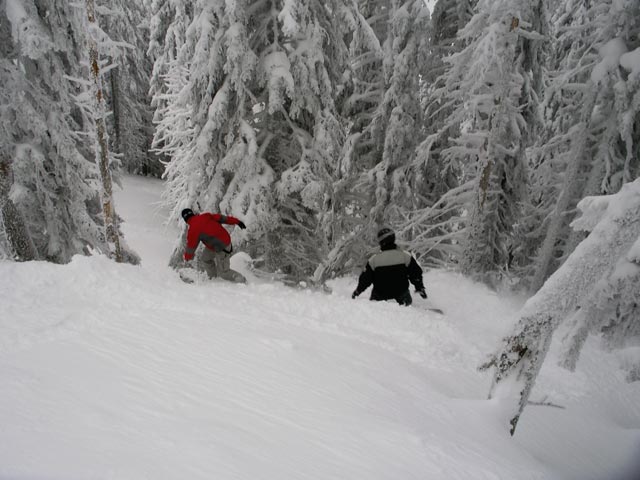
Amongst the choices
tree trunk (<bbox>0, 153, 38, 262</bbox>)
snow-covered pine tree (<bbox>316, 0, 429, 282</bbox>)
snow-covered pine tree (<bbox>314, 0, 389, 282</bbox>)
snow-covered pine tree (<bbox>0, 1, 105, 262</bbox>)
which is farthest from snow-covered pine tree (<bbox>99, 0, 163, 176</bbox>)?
tree trunk (<bbox>0, 153, 38, 262</bbox>)

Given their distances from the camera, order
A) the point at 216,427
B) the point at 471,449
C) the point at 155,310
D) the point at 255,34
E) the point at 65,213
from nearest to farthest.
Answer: the point at 216,427 → the point at 471,449 → the point at 155,310 → the point at 255,34 → the point at 65,213

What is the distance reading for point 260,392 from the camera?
353cm

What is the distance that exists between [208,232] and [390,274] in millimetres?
3735

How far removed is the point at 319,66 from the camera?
8898 millimetres

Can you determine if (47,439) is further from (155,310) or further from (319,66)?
(319,66)

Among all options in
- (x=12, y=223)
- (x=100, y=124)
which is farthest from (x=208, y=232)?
(x=12, y=223)

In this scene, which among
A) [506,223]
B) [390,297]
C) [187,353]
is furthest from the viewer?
[506,223]

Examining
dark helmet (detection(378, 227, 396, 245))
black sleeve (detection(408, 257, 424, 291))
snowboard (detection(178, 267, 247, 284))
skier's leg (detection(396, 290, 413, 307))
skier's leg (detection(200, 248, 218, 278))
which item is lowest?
snowboard (detection(178, 267, 247, 284))

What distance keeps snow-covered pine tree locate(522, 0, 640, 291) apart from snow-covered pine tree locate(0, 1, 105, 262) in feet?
40.1

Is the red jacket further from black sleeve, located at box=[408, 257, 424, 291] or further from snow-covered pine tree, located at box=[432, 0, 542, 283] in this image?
snow-covered pine tree, located at box=[432, 0, 542, 283]

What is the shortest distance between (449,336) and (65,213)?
960 centimetres

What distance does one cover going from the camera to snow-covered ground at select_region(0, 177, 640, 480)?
2.56 meters

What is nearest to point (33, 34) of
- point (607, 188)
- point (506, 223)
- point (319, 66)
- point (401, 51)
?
point (319, 66)

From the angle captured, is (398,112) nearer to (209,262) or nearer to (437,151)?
(437,151)
